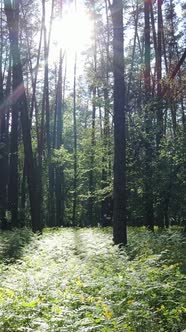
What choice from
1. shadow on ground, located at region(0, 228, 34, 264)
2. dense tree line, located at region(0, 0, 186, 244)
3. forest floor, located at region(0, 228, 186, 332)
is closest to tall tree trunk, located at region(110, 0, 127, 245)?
dense tree line, located at region(0, 0, 186, 244)

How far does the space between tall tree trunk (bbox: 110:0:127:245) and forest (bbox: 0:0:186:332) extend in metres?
0.03

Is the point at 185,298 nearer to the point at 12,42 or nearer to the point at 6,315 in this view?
the point at 6,315

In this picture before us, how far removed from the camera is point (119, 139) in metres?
9.99

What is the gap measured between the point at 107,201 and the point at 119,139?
12.6 metres

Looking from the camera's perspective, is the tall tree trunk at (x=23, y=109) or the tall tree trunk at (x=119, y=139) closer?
the tall tree trunk at (x=119, y=139)

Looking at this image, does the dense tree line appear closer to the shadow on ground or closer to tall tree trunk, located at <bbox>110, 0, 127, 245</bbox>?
tall tree trunk, located at <bbox>110, 0, 127, 245</bbox>

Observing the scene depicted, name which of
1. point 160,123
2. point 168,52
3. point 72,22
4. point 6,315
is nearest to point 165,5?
point 168,52

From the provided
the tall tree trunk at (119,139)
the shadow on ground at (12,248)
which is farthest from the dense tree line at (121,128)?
the shadow on ground at (12,248)

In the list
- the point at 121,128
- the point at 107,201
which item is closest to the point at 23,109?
the point at 121,128

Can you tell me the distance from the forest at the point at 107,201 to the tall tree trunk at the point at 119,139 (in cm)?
3

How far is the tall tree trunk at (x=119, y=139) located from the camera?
983 cm

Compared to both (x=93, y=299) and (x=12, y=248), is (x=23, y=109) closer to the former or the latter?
(x=12, y=248)

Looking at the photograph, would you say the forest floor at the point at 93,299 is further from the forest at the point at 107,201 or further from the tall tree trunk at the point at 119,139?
the tall tree trunk at the point at 119,139

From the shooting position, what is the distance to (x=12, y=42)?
1398 cm
